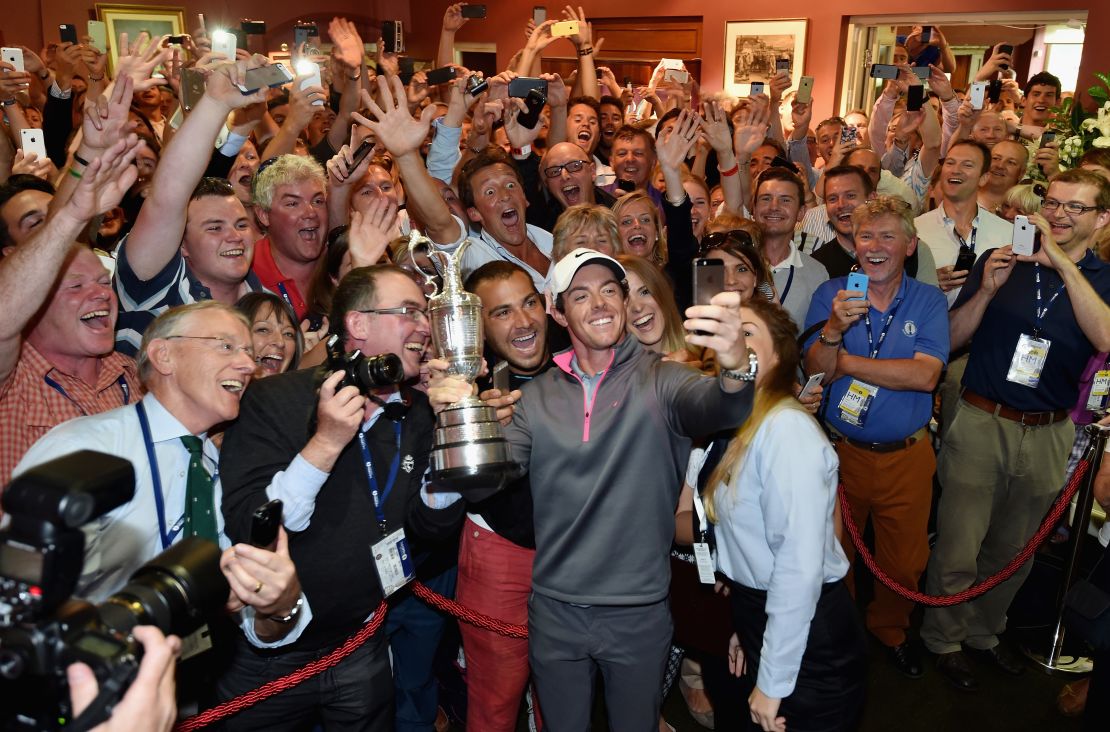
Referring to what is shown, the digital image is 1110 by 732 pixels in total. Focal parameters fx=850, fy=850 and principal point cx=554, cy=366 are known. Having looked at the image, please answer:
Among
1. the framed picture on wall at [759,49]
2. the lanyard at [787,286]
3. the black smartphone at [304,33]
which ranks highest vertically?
the framed picture on wall at [759,49]

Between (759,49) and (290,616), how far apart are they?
11.0 m

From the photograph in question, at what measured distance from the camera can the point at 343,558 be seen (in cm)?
235

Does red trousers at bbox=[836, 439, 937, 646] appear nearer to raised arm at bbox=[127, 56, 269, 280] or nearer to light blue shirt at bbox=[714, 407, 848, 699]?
light blue shirt at bbox=[714, 407, 848, 699]

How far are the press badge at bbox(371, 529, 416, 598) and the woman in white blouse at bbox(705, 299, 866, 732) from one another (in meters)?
0.91

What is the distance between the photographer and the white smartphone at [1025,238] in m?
3.55

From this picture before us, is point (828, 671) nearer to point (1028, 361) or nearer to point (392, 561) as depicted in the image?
point (392, 561)

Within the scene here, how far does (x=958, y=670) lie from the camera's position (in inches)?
143

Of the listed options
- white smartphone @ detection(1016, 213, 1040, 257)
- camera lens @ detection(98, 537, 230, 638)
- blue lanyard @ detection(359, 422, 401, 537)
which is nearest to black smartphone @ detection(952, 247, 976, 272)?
white smartphone @ detection(1016, 213, 1040, 257)

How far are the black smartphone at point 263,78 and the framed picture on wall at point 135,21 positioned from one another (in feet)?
30.8

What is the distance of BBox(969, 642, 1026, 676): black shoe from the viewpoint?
12.1ft

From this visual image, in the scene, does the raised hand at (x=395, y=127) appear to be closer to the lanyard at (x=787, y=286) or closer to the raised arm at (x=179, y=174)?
the raised arm at (x=179, y=174)

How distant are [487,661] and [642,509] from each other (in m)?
0.85

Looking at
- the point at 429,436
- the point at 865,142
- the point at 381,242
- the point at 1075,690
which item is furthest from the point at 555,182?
the point at 865,142

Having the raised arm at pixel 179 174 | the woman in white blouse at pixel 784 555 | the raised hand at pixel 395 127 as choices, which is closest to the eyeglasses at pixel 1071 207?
the woman in white blouse at pixel 784 555
